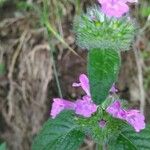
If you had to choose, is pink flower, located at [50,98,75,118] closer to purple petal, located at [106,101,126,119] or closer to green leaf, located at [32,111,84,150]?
green leaf, located at [32,111,84,150]

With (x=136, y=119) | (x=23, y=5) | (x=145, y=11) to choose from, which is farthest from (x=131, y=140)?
(x=23, y=5)

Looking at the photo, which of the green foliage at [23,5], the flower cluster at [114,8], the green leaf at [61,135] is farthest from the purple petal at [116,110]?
the green foliage at [23,5]

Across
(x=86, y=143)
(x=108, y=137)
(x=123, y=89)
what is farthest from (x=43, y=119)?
(x=108, y=137)

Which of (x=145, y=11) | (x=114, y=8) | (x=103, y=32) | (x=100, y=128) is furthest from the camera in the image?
(x=145, y=11)

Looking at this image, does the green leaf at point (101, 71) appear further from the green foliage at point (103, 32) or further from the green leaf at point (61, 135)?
the green leaf at point (61, 135)

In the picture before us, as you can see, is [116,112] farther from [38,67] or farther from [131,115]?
[38,67]

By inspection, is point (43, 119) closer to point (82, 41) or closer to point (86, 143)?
point (86, 143)
